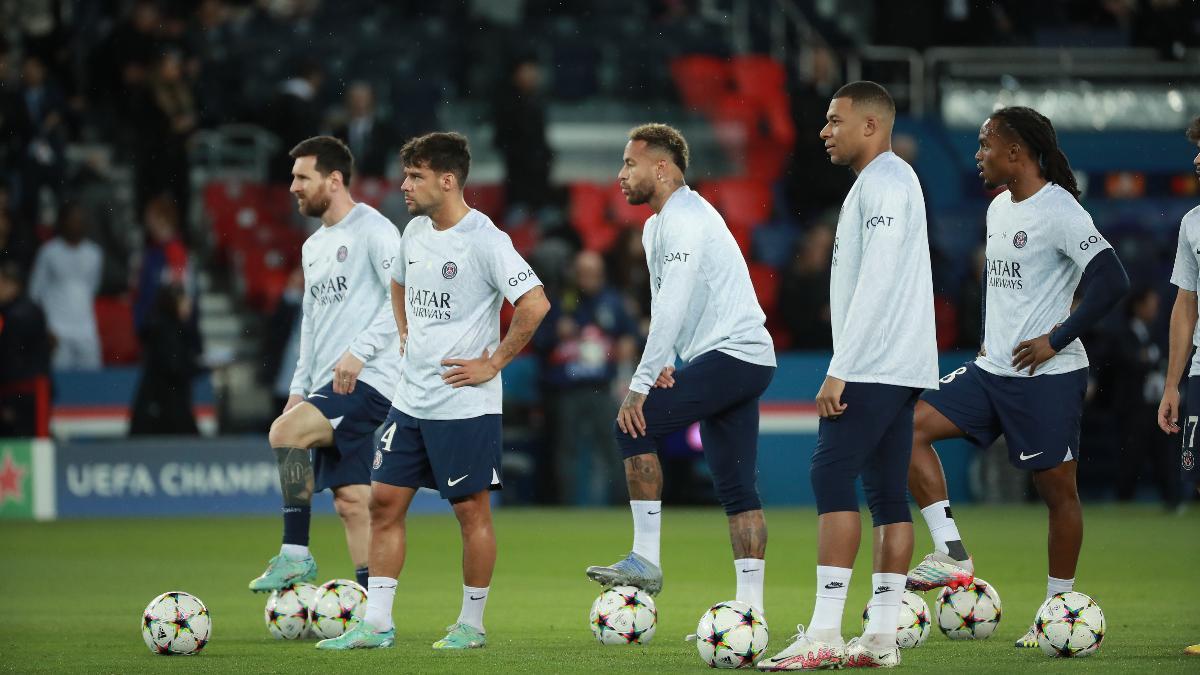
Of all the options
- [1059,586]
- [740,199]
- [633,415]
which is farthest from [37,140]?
[1059,586]

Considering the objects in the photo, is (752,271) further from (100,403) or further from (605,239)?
(100,403)

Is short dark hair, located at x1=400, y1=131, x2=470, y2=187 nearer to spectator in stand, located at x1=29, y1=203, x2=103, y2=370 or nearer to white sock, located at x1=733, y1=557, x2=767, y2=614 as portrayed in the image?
white sock, located at x1=733, y1=557, x2=767, y2=614

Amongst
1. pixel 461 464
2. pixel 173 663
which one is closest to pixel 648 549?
pixel 461 464

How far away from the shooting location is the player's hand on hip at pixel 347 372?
8.80m

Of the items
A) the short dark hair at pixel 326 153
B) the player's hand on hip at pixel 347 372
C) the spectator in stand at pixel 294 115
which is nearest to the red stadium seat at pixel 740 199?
the spectator in stand at pixel 294 115

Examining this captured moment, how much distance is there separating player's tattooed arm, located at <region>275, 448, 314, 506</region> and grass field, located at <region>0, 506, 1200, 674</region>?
0.69 meters

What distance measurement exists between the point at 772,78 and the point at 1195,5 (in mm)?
5333

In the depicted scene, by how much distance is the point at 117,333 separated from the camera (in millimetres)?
19062

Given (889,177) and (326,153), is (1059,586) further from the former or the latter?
(326,153)

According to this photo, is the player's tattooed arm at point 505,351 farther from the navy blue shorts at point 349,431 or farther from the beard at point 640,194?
the navy blue shorts at point 349,431

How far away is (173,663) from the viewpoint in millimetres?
7410

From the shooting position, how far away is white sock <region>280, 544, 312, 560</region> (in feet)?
28.5

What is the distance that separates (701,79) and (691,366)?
14934 mm

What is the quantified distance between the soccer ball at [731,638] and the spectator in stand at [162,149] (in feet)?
44.9
